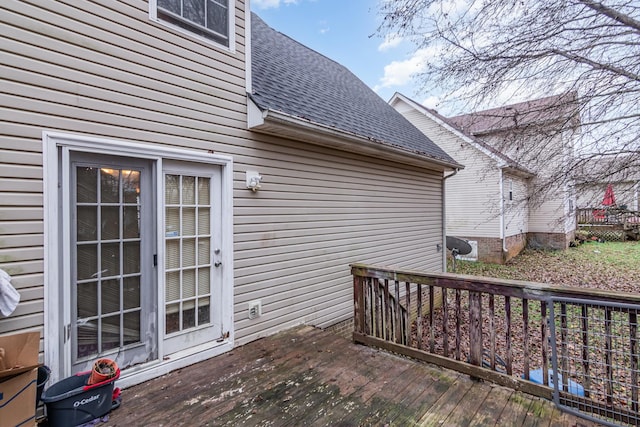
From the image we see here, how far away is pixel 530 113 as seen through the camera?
5.17 meters

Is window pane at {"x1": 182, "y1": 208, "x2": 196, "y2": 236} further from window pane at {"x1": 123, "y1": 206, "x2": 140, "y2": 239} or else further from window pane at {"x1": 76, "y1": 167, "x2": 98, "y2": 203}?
window pane at {"x1": 76, "y1": 167, "x2": 98, "y2": 203}

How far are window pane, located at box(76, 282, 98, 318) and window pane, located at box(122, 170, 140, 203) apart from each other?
30.2 inches

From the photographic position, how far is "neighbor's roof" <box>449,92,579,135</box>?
4.76 metres

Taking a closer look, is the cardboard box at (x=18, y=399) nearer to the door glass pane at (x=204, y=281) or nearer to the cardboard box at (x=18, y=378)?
the cardboard box at (x=18, y=378)

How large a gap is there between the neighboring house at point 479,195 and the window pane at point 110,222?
419 inches

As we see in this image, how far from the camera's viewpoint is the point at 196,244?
3277 mm

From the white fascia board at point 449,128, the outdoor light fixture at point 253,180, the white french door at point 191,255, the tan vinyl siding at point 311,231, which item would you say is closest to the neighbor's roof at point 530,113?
the tan vinyl siding at point 311,231

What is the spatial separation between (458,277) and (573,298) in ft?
2.82

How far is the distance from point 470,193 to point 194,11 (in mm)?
11522

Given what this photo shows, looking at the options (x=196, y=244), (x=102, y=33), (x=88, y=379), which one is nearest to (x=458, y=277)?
(x=196, y=244)

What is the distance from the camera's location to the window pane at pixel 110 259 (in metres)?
2.67

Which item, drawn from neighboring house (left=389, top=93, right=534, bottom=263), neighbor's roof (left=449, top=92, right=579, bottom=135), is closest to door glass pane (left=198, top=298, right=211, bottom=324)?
neighbor's roof (left=449, top=92, right=579, bottom=135)

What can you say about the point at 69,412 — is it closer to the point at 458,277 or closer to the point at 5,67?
the point at 5,67

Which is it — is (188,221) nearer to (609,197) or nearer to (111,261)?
(111,261)
